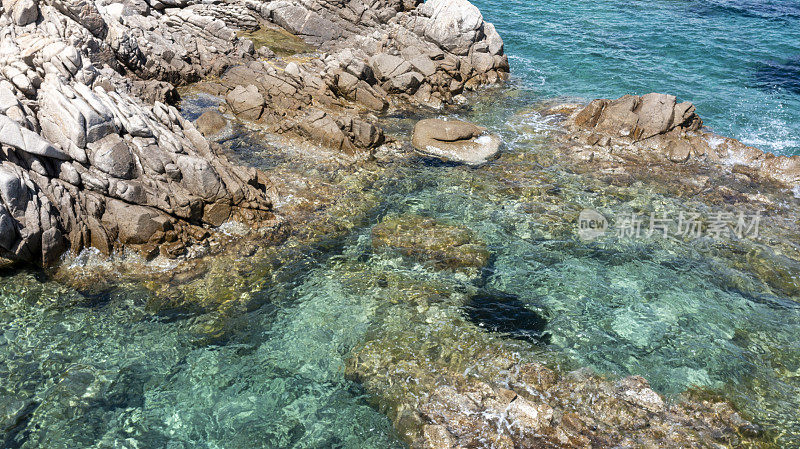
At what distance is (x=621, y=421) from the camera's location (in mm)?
10500

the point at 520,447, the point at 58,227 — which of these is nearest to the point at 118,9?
the point at 58,227

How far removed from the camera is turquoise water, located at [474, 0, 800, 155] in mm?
27438

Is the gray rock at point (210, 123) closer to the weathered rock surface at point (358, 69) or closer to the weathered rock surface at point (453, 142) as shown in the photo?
the weathered rock surface at point (358, 69)

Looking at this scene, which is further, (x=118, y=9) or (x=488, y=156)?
(x=118, y=9)

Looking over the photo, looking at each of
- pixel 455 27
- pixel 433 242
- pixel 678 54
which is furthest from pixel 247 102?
pixel 678 54

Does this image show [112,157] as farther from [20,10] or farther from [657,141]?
[657,141]

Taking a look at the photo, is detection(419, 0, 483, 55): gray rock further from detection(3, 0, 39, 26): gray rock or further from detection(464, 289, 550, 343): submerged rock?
detection(464, 289, 550, 343): submerged rock

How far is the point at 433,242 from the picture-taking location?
15.9 meters

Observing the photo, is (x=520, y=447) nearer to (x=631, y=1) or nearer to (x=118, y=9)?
(x=118, y=9)

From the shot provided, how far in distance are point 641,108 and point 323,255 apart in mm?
17238

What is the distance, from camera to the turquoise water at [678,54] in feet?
90.0

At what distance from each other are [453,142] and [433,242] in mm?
7844

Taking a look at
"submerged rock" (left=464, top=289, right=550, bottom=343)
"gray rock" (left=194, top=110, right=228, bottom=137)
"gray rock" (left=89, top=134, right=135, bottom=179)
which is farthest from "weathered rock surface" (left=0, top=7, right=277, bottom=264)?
"submerged rock" (left=464, top=289, right=550, bottom=343)

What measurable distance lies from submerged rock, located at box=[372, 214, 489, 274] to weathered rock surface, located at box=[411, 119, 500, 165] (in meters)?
5.56
